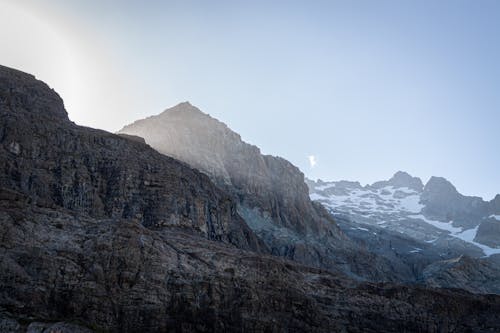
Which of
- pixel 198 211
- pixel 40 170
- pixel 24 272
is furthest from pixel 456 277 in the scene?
pixel 24 272

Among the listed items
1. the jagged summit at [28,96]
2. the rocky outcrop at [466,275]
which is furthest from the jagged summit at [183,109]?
the rocky outcrop at [466,275]

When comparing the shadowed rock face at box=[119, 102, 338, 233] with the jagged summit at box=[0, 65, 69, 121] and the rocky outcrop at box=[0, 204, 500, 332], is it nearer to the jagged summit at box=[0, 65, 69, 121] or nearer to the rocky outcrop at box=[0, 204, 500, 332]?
the jagged summit at box=[0, 65, 69, 121]

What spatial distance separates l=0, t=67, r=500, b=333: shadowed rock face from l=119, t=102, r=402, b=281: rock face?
1587 inches

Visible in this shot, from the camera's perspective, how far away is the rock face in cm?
13381

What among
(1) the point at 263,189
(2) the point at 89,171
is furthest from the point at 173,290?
(1) the point at 263,189

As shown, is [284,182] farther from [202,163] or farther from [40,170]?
[40,170]

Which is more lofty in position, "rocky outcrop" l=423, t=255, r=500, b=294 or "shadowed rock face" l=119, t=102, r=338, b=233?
"shadowed rock face" l=119, t=102, r=338, b=233

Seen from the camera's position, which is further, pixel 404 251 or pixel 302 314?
pixel 404 251

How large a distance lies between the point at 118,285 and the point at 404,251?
158 m

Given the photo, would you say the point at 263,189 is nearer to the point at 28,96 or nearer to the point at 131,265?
the point at 28,96

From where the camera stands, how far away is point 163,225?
8350cm

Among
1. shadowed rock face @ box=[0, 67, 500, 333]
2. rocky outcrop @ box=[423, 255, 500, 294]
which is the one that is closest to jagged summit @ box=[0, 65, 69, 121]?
shadowed rock face @ box=[0, 67, 500, 333]

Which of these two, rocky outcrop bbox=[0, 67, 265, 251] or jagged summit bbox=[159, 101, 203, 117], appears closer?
rocky outcrop bbox=[0, 67, 265, 251]

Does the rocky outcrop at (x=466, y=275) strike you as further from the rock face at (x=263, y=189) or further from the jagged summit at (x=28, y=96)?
the jagged summit at (x=28, y=96)
